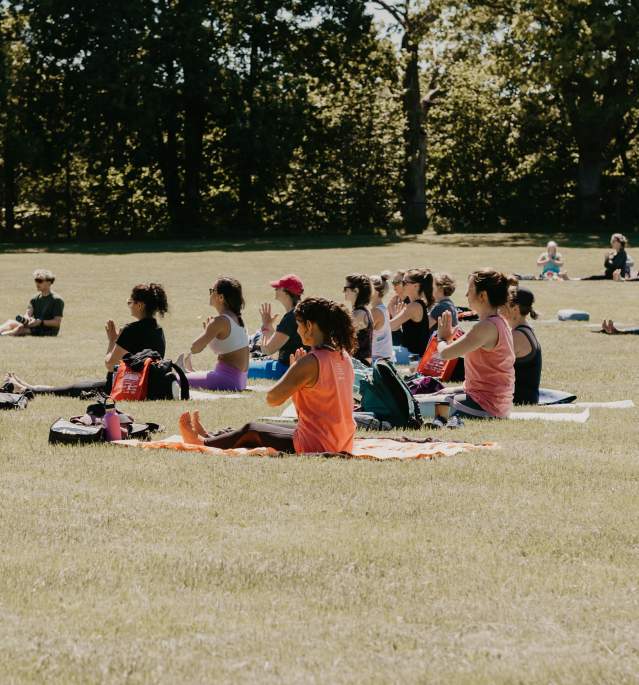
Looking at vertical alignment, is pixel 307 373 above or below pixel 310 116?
below

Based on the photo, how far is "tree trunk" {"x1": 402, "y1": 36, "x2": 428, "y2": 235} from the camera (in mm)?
50906

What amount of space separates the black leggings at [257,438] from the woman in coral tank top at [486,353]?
6.11 ft

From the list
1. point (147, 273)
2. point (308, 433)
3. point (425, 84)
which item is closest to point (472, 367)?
point (308, 433)

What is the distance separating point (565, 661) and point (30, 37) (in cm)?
4753

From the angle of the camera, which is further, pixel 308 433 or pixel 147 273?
pixel 147 273

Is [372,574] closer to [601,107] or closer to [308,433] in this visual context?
[308,433]

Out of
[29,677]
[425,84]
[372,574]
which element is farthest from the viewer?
[425,84]

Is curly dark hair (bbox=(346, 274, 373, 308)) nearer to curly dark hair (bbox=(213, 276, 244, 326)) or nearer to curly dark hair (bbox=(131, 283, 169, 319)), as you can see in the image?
curly dark hair (bbox=(213, 276, 244, 326))

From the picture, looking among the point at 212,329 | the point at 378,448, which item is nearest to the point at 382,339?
the point at 212,329

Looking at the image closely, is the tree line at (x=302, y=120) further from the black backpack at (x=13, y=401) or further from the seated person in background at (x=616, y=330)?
the black backpack at (x=13, y=401)

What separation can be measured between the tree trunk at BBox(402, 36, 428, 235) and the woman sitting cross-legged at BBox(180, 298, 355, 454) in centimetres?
4321

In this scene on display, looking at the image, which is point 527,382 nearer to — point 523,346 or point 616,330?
→ point 523,346

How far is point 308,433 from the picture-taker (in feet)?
25.9

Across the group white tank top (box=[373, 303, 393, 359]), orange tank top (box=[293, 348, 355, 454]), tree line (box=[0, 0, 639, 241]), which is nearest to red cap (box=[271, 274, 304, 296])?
white tank top (box=[373, 303, 393, 359])
